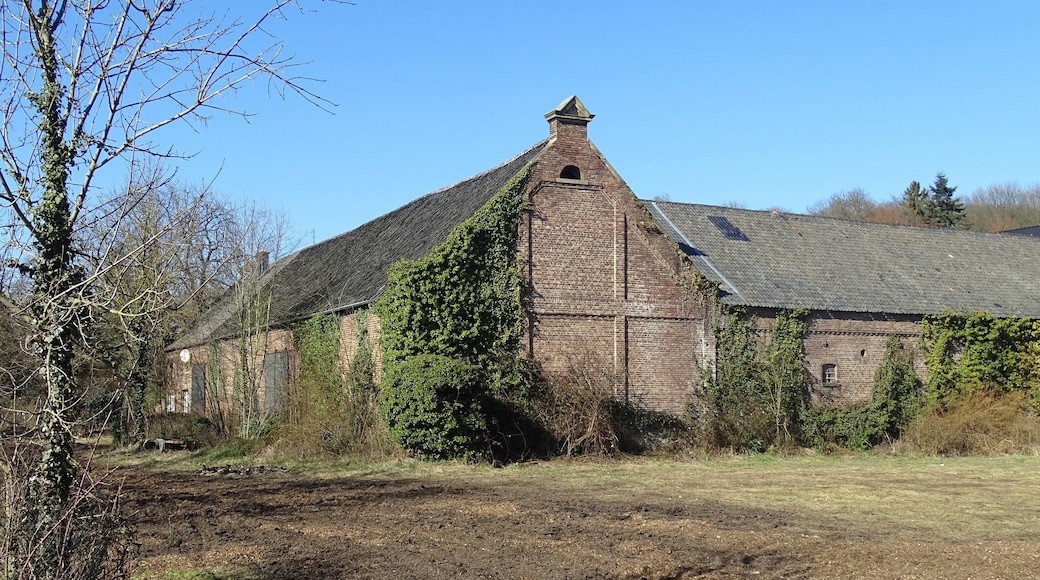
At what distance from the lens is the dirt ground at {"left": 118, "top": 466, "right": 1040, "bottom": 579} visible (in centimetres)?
941

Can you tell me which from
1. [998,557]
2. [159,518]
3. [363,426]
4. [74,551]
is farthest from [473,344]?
[74,551]

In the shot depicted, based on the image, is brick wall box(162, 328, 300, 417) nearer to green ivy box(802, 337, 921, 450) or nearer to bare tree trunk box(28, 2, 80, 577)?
green ivy box(802, 337, 921, 450)

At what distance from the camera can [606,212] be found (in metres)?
23.8

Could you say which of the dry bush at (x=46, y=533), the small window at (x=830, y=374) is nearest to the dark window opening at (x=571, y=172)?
the small window at (x=830, y=374)

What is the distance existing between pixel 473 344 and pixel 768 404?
8087mm

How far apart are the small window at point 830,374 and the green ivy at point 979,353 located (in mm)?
3184

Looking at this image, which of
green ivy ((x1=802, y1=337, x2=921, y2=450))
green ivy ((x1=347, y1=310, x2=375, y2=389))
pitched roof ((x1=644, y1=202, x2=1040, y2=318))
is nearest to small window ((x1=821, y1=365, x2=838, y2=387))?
green ivy ((x1=802, y1=337, x2=921, y2=450))

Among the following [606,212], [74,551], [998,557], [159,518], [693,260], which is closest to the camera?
[74,551]

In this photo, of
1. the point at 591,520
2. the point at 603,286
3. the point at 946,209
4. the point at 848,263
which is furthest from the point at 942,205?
the point at 591,520

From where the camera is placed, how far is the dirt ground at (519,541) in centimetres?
941

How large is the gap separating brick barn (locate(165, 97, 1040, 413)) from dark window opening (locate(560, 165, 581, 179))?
0.03 metres

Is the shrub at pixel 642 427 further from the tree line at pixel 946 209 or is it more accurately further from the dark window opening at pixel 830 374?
the tree line at pixel 946 209

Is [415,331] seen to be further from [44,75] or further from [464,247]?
[44,75]

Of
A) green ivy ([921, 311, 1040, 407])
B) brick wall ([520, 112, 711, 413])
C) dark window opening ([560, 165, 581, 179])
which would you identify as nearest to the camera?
brick wall ([520, 112, 711, 413])
